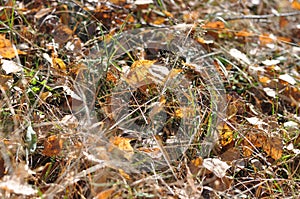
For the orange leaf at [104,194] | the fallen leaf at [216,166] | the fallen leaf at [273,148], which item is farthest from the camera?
the fallen leaf at [273,148]

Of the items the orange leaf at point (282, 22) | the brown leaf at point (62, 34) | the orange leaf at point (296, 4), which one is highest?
the brown leaf at point (62, 34)

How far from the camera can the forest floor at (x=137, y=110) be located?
1245 millimetres

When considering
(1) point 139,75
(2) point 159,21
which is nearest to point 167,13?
(2) point 159,21

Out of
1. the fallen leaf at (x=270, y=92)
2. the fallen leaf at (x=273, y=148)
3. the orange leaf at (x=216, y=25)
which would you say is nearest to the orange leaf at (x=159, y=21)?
the orange leaf at (x=216, y=25)

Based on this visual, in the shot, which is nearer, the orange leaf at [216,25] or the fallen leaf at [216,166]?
the fallen leaf at [216,166]

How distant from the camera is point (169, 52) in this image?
67.4 inches

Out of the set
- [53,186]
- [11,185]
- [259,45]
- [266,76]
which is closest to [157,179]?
[53,186]

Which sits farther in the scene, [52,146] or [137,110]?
[137,110]

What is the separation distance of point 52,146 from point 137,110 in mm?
296

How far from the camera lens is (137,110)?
1.48 meters

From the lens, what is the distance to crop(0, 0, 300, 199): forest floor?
1.25 m

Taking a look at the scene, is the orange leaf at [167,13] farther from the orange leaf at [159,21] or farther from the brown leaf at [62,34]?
the brown leaf at [62,34]

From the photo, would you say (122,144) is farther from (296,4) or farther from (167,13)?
(296,4)

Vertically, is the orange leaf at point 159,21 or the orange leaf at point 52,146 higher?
the orange leaf at point 159,21
